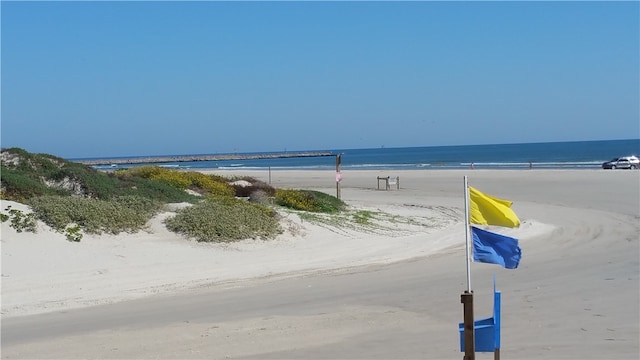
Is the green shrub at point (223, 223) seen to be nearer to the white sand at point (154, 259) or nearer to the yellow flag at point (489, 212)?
the white sand at point (154, 259)

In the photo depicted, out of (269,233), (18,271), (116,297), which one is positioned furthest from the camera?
(269,233)

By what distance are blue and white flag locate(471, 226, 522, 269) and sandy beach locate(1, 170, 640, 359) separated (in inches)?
67.7

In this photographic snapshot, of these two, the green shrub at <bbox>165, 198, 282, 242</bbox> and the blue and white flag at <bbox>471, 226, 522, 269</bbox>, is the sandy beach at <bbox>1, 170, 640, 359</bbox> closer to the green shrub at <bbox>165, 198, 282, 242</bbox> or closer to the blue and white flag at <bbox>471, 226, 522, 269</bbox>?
the green shrub at <bbox>165, 198, 282, 242</bbox>

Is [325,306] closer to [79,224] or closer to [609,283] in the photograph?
[609,283]

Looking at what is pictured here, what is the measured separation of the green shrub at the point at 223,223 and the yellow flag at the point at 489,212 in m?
8.34

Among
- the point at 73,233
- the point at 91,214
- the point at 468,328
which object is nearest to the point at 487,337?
the point at 468,328

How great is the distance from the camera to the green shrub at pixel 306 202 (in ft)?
64.2

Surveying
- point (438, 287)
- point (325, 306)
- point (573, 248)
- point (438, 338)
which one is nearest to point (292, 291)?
point (325, 306)

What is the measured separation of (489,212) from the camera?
6543mm

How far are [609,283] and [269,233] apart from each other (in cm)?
658

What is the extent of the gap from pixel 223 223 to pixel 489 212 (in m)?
8.75

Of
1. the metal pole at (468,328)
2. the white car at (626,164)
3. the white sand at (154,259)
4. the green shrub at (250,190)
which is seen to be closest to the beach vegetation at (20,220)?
the white sand at (154,259)

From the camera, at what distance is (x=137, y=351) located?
8094 millimetres

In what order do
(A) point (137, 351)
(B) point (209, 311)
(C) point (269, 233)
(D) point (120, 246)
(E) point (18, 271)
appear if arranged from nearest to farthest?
(A) point (137, 351) → (B) point (209, 311) → (E) point (18, 271) → (D) point (120, 246) → (C) point (269, 233)
